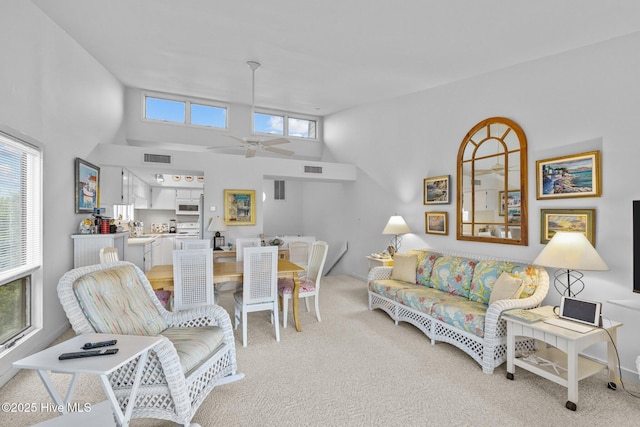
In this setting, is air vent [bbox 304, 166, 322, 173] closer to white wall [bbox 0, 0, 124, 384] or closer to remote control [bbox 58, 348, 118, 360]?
white wall [bbox 0, 0, 124, 384]

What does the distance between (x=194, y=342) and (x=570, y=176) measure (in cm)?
361

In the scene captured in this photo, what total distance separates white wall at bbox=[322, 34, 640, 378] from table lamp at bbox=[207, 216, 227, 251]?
2.73m

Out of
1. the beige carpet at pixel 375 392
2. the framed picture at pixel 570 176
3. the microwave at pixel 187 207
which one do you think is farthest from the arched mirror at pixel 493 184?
the microwave at pixel 187 207

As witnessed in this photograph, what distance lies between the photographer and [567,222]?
3.06 m

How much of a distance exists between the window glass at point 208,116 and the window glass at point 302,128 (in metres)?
1.41

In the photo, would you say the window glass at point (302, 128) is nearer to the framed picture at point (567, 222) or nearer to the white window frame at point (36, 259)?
the white window frame at point (36, 259)

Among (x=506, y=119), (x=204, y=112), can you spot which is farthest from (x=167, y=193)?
(x=506, y=119)

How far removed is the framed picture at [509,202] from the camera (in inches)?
139

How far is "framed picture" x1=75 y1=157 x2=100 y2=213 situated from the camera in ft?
12.3

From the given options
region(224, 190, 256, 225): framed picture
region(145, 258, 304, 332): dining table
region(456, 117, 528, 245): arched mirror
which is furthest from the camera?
region(224, 190, 256, 225): framed picture

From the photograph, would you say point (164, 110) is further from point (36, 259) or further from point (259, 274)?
point (259, 274)

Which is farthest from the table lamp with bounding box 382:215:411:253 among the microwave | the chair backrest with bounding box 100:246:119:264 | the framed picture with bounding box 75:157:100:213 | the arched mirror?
the microwave

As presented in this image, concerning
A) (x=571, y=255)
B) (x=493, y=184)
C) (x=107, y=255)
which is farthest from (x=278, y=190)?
(x=571, y=255)

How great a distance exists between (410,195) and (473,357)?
106 inches
